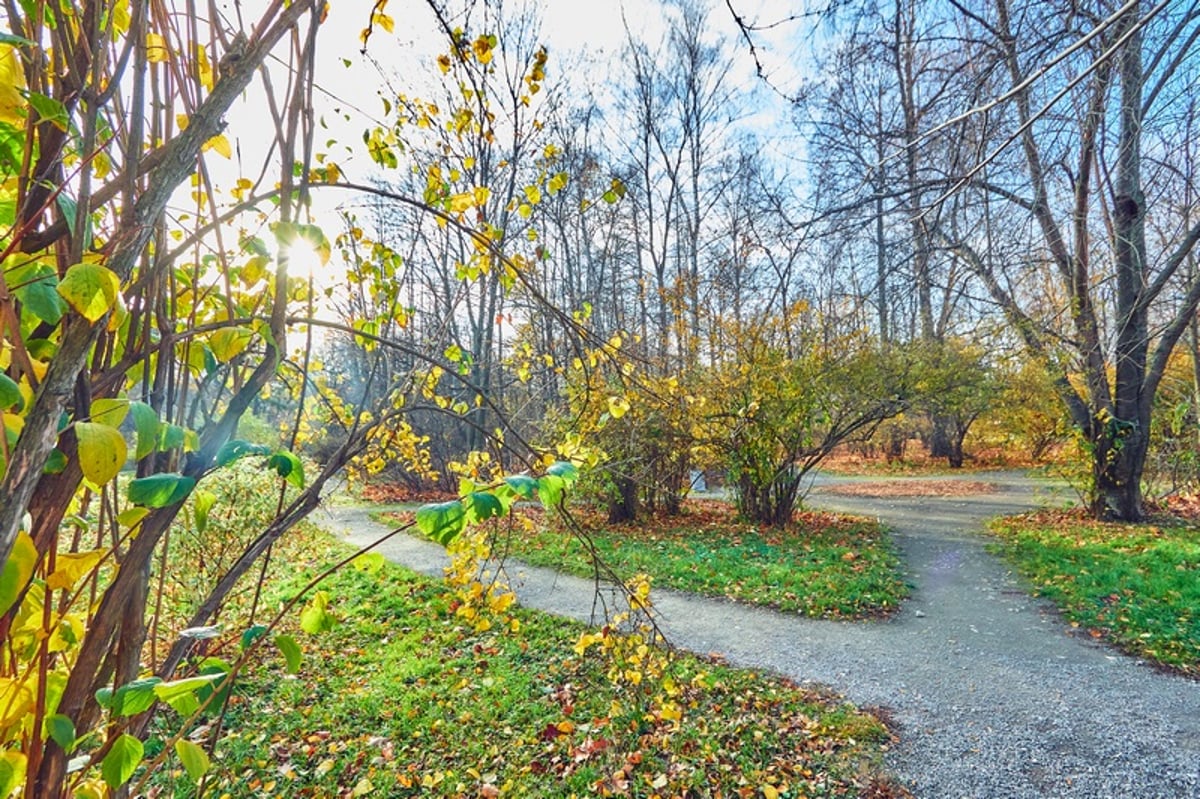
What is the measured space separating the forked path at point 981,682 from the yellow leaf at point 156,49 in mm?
3608

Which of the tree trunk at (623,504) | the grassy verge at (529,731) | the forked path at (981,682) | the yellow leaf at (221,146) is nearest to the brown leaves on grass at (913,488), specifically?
the tree trunk at (623,504)

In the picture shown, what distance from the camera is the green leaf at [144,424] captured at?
56 centimetres

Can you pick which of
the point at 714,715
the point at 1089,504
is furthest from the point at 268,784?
the point at 1089,504

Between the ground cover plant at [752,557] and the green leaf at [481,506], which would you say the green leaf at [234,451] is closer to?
the green leaf at [481,506]

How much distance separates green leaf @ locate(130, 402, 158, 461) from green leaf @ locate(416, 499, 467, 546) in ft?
0.96

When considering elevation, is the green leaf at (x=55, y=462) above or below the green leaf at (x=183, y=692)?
above

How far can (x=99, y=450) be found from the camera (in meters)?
0.51

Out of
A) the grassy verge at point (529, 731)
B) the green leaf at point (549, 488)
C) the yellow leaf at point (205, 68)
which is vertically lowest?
the grassy verge at point (529, 731)

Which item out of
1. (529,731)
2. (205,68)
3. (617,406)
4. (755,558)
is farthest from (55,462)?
(755,558)

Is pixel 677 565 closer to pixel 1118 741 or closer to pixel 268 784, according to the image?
pixel 1118 741

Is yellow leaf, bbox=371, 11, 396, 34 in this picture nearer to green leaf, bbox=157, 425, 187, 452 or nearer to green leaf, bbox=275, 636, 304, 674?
green leaf, bbox=157, 425, 187, 452

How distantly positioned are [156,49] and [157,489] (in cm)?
62

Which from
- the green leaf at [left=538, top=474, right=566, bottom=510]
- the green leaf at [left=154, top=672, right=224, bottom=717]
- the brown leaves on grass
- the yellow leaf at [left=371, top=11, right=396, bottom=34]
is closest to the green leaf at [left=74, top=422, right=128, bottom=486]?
the green leaf at [left=154, top=672, right=224, bottom=717]

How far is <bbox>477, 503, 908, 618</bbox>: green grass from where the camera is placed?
5.34 meters
